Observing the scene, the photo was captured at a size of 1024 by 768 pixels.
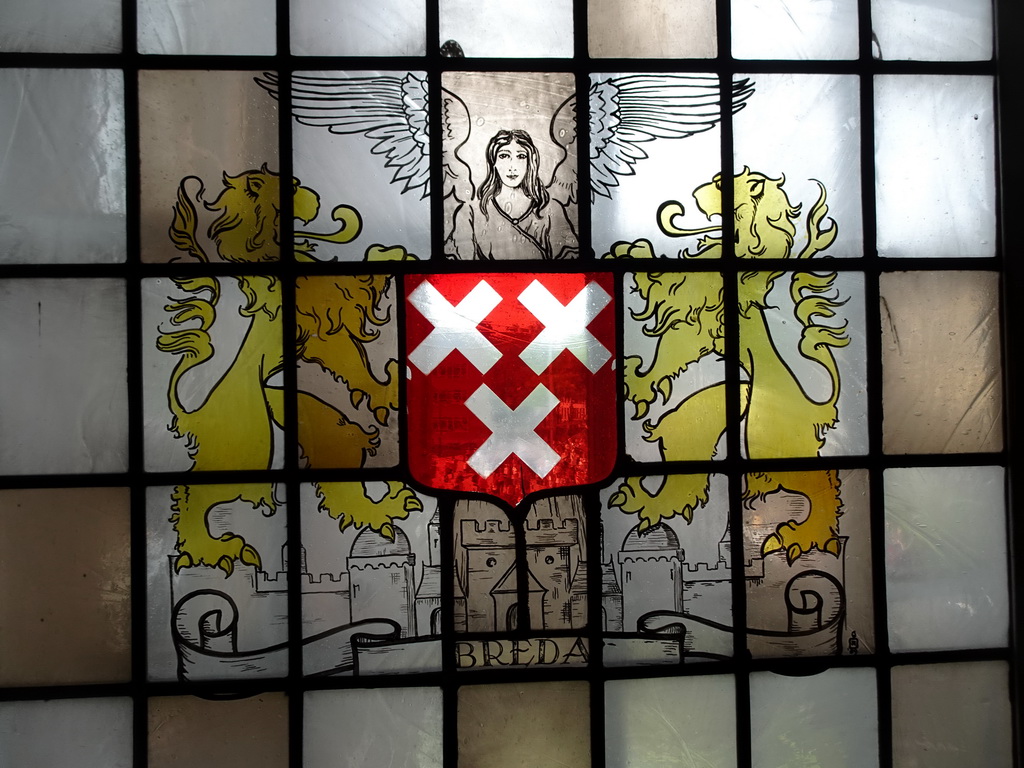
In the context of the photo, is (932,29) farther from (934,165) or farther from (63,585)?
(63,585)

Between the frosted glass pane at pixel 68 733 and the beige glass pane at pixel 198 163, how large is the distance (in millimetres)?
1009

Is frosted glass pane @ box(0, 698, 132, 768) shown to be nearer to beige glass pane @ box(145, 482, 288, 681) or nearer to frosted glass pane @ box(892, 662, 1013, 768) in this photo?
beige glass pane @ box(145, 482, 288, 681)

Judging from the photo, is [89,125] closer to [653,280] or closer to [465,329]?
[465,329]

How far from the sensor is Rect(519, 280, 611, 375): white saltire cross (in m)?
1.41

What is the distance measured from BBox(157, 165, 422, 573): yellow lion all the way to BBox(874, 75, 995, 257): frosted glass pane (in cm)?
120

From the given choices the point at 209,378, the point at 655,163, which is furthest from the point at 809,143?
the point at 209,378

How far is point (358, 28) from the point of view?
55.7 inches

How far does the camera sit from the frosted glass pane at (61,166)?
1.39m

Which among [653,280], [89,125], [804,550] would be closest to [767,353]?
[653,280]

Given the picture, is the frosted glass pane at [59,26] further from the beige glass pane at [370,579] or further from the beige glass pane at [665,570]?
the beige glass pane at [665,570]

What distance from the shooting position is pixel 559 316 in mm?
1418

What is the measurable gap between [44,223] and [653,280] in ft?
4.50

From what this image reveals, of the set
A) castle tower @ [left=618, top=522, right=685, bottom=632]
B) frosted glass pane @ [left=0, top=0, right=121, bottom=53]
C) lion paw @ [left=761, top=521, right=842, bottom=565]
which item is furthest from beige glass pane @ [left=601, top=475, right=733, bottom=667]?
frosted glass pane @ [left=0, top=0, right=121, bottom=53]

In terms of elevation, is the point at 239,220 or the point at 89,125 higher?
the point at 89,125
